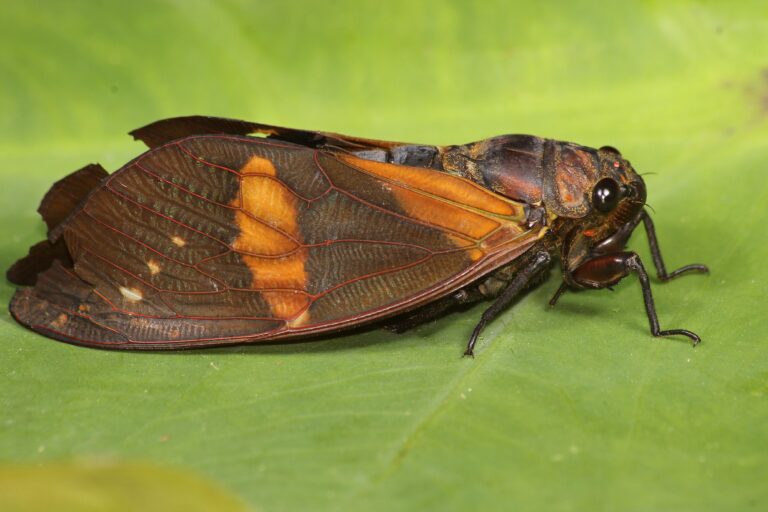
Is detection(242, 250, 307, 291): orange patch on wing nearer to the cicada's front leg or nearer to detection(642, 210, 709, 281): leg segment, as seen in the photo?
the cicada's front leg

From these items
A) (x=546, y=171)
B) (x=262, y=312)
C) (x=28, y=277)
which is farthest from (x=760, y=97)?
(x=28, y=277)

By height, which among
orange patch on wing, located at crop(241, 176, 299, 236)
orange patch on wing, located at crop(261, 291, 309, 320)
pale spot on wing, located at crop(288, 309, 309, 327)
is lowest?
pale spot on wing, located at crop(288, 309, 309, 327)

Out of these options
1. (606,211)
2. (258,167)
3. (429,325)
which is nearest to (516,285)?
(429,325)

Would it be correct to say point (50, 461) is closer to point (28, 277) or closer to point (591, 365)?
point (28, 277)

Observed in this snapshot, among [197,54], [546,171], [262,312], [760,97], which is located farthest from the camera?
[197,54]

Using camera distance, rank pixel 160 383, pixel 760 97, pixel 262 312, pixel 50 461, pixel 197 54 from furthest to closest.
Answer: pixel 197 54 < pixel 760 97 < pixel 262 312 < pixel 160 383 < pixel 50 461

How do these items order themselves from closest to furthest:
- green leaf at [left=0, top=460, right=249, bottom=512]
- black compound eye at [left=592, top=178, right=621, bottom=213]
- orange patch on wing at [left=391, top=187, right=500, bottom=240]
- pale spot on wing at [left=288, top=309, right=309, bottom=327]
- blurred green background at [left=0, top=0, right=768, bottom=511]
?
green leaf at [left=0, top=460, right=249, bottom=512] → blurred green background at [left=0, top=0, right=768, bottom=511] → pale spot on wing at [left=288, top=309, right=309, bottom=327] → orange patch on wing at [left=391, top=187, right=500, bottom=240] → black compound eye at [left=592, top=178, right=621, bottom=213]

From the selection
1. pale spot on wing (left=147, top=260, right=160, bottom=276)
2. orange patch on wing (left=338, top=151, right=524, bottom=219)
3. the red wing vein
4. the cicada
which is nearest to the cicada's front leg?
the cicada

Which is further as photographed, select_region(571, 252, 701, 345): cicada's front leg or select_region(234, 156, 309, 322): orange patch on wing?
select_region(571, 252, 701, 345): cicada's front leg
